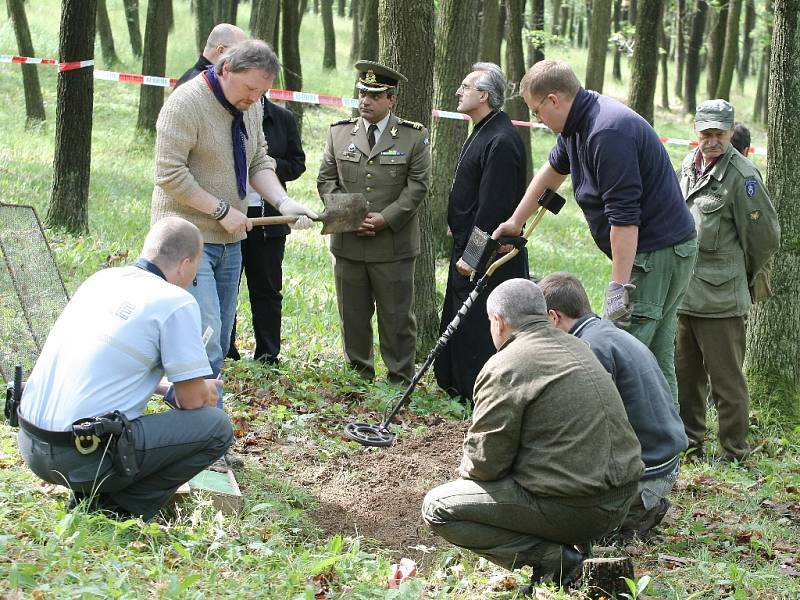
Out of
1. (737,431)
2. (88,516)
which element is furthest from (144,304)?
(737,431)

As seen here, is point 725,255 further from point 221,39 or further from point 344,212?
point 221,39

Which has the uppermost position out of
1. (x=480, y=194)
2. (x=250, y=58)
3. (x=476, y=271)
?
(x=250, y=58)

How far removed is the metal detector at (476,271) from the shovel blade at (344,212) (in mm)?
787

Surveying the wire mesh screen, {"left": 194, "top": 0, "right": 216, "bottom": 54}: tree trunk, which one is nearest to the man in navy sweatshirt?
the wire mesh screen

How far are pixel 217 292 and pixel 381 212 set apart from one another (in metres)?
1.94

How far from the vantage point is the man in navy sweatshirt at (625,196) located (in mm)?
5191

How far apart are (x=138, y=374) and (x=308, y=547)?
3.82 feet

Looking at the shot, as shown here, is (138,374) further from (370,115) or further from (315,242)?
(315,242)

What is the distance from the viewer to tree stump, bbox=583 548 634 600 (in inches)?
156

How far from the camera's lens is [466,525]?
4273 mm

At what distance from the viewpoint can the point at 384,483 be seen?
217 inches

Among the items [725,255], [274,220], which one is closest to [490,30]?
[725,255]

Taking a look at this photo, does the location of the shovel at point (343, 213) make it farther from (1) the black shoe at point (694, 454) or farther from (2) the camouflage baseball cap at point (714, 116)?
(1) the black shoe at point (694, 454)

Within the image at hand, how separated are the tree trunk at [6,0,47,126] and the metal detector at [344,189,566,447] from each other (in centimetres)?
1313
